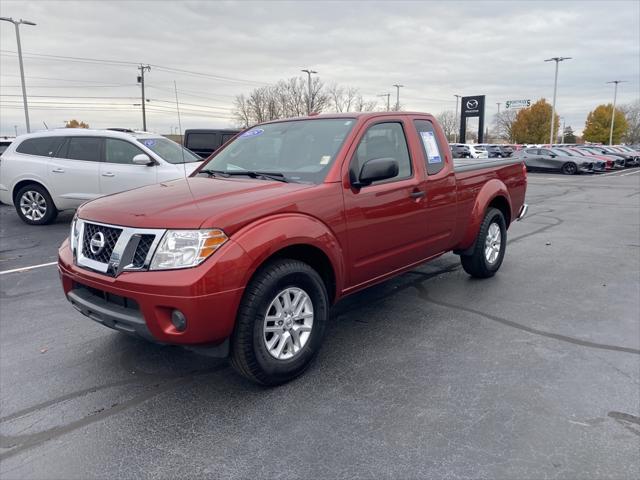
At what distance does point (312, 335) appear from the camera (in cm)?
353

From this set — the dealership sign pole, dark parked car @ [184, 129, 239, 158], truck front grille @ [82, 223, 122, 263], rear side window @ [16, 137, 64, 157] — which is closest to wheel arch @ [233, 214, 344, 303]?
truck front grille @ [82, 223, 122, 263]

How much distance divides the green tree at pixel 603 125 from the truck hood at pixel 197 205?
99939 millimetres

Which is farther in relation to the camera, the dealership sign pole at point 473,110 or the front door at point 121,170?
the dealership sign pole at point 473,110

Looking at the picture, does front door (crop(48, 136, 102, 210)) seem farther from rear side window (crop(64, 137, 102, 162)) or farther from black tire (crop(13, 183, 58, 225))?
black tire (crop(13, 183, 58, 225))

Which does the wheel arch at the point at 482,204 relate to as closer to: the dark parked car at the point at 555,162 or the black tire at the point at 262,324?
the black tire at the point at 262,324

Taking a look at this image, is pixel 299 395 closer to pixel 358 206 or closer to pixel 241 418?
pixel 241 418

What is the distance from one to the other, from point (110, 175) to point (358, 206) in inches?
281


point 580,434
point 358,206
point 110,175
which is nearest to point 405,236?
point 358,206

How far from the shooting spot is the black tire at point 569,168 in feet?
97.2

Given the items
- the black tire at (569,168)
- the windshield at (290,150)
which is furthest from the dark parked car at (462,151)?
the windshield at (290,150)

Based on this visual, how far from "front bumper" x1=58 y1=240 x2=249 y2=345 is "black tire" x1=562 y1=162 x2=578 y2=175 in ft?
102

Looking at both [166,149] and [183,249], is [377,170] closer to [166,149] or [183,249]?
Answer: [183,249]

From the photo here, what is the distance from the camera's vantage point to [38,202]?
9.88 metres

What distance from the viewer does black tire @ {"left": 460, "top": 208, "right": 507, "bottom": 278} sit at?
18.4ft
